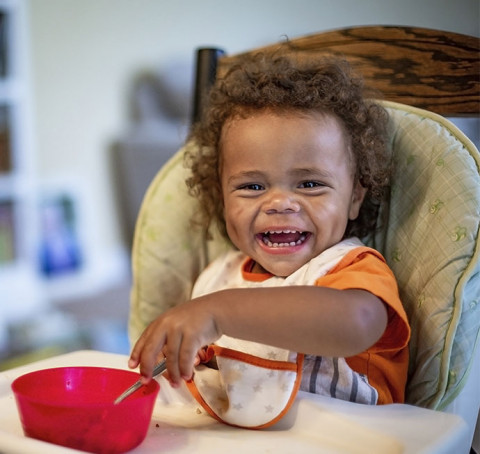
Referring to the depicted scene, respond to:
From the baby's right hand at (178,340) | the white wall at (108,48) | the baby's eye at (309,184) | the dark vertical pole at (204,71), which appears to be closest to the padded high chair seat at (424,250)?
the baby's eye at (309,184)

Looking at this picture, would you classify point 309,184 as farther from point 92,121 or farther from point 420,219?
point 92,121

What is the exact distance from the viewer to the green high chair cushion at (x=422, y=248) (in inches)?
35.7

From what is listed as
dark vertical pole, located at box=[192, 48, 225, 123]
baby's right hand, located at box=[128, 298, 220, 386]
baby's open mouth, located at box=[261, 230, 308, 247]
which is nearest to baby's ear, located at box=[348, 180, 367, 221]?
baby's open mouth, located at box=[261, 230, 308, 247]

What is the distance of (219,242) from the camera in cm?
124

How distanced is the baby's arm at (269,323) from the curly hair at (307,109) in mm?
318

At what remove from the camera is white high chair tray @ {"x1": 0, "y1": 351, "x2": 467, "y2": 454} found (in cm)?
71

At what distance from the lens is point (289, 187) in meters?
1.02

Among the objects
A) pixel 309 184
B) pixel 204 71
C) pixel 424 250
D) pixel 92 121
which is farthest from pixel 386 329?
pixel 92 121

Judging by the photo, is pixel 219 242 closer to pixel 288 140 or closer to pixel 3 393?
pixel 288 140

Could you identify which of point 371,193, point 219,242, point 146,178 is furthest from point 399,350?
point 146,178

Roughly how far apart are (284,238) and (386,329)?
232 mm

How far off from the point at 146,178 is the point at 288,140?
265cm

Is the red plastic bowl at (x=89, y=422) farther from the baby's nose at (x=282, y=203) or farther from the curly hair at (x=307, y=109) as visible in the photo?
the curly hair at (x=307, y=109)

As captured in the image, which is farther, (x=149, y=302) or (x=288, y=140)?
(x=149, y=302)
